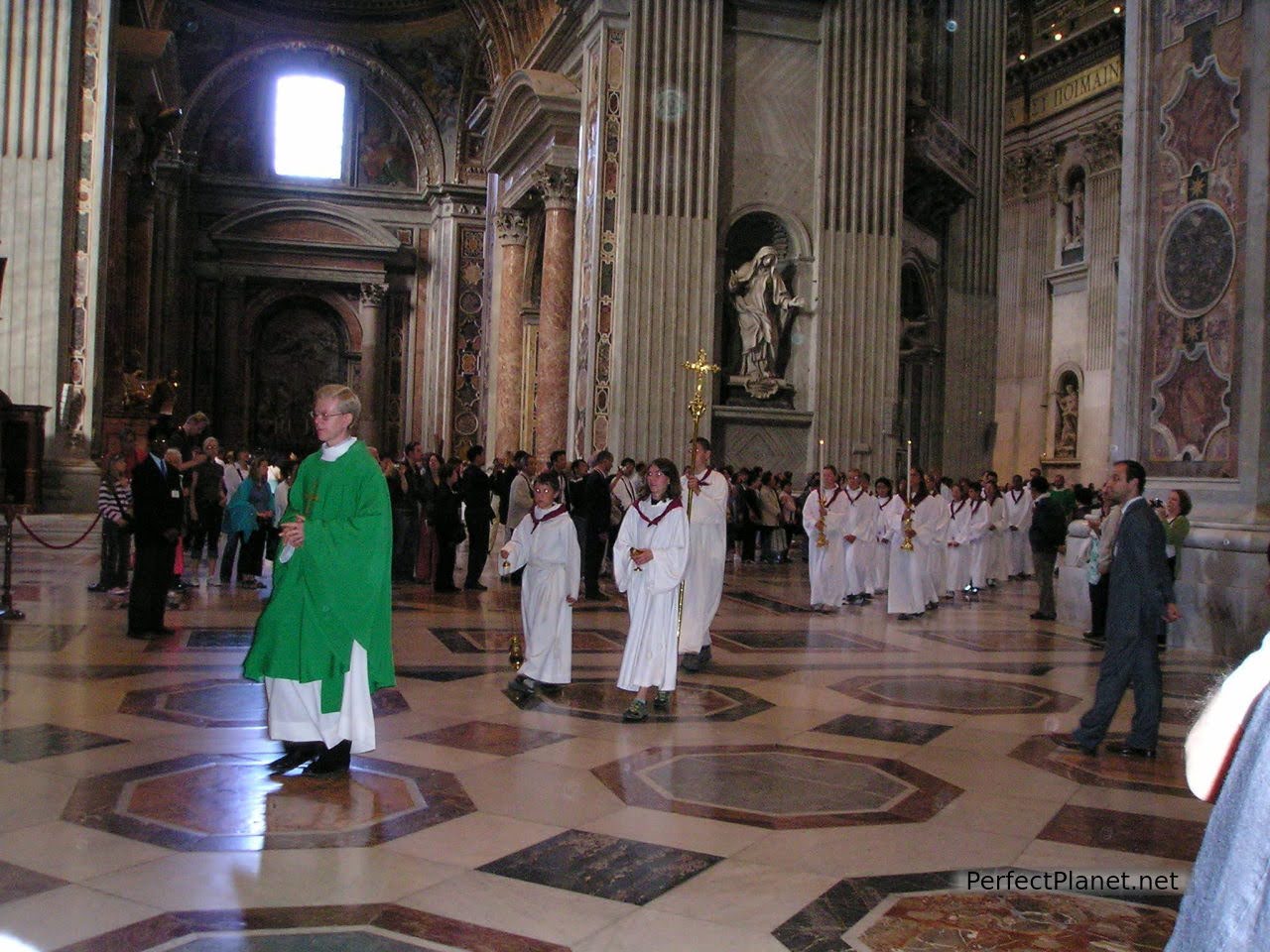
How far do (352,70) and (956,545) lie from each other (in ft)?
77.3

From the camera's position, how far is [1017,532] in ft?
71.4

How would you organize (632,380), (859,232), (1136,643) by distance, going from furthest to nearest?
(859,232) → (632,380) → (1136,643)

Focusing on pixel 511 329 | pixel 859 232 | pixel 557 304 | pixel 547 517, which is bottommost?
pixel 547 517

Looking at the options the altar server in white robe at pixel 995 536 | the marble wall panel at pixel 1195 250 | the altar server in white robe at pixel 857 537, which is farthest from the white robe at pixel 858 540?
the marble wall panel at pixel 1195 250

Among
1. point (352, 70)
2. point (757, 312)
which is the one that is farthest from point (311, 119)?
point (757, 312)

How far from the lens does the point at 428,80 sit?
1324 inches

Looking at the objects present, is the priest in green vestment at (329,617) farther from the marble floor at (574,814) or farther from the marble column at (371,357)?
the marble column at (371,357)

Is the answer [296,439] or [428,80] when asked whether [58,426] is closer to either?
[296,439]

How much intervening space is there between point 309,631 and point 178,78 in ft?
93.4

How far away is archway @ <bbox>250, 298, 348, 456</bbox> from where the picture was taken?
32969 mm

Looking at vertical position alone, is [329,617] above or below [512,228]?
below

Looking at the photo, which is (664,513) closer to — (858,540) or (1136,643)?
(1136,643)

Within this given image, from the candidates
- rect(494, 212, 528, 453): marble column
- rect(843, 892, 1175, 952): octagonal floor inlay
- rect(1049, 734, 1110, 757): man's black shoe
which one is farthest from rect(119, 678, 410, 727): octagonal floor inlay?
rect(494, 212, 528, 453): marble column

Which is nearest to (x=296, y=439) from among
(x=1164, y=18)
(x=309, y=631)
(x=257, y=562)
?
(x=257, y=562)
